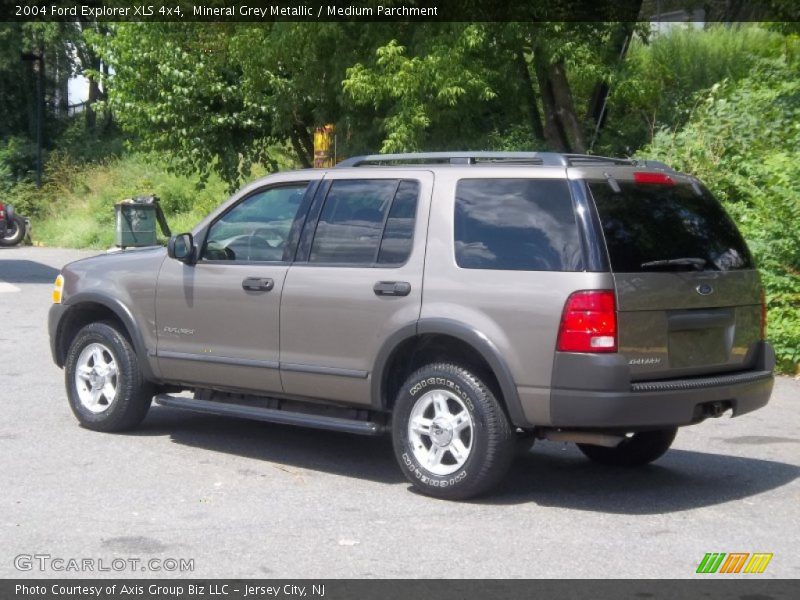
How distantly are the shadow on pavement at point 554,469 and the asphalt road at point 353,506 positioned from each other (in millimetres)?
18

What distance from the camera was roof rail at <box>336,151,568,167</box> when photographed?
7.10 meters

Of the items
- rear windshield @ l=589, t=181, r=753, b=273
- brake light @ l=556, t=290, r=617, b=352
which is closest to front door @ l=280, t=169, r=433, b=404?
brake light @ l=556, t=290, r=617, b=352

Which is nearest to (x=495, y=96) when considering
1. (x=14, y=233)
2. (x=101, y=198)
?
(x=14, y=233)

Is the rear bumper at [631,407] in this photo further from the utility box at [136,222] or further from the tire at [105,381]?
the utility box at [136,222]

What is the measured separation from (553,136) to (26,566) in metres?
13.4

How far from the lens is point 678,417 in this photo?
21.9 ft

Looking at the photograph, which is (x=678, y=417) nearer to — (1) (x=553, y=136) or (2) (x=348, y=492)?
(2) (x=348, y=492)

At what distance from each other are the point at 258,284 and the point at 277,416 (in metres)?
0.85

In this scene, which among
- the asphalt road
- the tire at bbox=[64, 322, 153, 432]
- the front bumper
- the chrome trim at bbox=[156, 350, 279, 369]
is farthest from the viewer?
the front bumper

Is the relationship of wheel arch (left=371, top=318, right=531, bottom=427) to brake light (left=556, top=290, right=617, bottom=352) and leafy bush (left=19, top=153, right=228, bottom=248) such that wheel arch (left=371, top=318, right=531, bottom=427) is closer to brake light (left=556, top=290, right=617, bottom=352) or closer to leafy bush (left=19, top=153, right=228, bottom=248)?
brake light (left=556, top=290, right=617, bottom=352)

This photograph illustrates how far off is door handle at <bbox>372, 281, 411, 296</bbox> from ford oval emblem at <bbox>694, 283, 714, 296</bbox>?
1650 mm

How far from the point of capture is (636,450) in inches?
319

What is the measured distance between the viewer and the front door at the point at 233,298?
25.9 feet

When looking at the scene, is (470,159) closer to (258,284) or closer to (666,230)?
(666,230)
